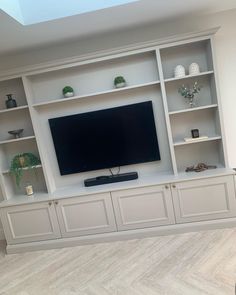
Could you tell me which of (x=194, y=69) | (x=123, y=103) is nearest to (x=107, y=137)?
(x=123, y=103)

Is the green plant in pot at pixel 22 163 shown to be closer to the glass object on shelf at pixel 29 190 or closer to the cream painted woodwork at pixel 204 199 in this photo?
the glass object on shelf at pixel 29 190

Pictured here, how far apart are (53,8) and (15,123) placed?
1.58 meters

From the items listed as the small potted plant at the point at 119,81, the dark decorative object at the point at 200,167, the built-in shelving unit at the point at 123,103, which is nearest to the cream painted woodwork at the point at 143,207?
the built-in shelving unit at the point at 123,103

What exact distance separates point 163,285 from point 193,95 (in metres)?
1.96

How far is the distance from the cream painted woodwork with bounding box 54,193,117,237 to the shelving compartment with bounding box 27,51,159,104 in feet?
4.07

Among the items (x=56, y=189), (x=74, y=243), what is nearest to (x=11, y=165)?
(x=56, y=189)

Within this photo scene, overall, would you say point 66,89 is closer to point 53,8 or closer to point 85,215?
point 53,8

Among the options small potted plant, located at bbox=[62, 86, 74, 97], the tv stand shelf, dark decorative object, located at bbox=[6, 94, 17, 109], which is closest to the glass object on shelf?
the tv stand shelf

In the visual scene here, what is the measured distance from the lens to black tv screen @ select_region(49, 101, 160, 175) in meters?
3.27

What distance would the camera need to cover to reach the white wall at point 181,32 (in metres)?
3.12

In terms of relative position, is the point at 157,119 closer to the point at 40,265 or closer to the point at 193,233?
the point at 193,233

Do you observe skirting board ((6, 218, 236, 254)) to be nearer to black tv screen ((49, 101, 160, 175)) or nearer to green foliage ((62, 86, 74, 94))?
black tv screen ((49, 101, 160, 175))

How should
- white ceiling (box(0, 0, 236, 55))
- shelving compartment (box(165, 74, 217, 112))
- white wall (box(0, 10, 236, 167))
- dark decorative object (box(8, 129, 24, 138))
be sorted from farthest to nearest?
dark decorative object (box(8, 129, 24, 138)) < shelving compartment (box(165, 74, 217, 112)) < white wall (box(0, 10, 236, 167)) < white ceiling (box(0, 0, 236, 55))

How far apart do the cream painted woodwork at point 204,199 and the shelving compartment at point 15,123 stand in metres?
1.88
